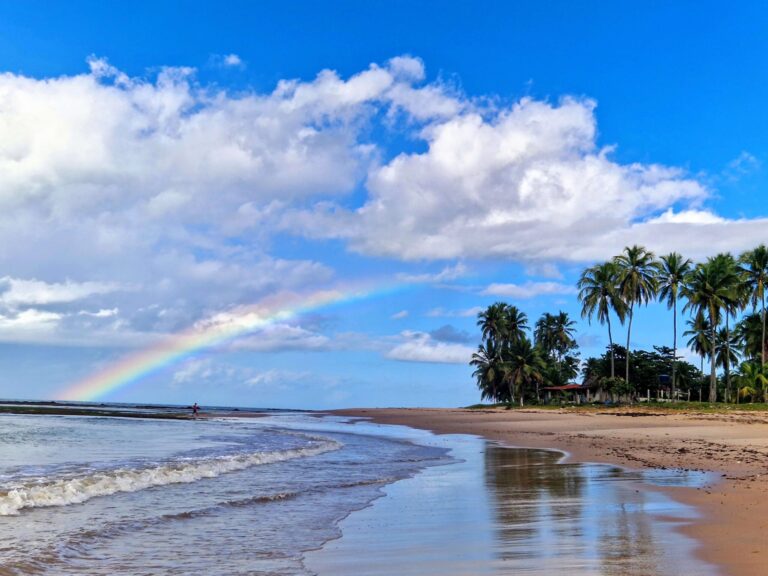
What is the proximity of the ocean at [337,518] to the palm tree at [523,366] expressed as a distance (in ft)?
200

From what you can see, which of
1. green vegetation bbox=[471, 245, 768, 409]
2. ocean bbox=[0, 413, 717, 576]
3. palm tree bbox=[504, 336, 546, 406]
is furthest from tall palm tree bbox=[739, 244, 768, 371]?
ocean bbox=[0, 413, 717, 576]

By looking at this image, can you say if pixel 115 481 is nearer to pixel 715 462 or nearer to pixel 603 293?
pixel 715 462

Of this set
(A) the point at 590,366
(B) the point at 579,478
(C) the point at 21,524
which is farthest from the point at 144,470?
(A) the point at 590,366

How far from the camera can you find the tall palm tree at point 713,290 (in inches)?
2244

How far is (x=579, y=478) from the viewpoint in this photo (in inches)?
566

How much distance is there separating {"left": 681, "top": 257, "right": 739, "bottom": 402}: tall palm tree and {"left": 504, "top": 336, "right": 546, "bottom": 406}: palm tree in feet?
77.7

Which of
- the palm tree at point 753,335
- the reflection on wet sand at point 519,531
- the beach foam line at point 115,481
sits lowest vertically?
the beach foam line at point 115,481

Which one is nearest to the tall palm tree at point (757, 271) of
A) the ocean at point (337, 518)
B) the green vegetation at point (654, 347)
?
the green vegetation at point (654, 347)

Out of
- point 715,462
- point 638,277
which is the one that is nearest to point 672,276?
point 638,277

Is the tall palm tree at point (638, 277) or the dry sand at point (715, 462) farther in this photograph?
the tall palm tree at point (638, 277)

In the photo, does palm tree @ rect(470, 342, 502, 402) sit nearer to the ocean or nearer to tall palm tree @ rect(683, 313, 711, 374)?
tall palm tree @ rect(683, 313, 711, 374)

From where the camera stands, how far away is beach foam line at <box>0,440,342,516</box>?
12.0 meters

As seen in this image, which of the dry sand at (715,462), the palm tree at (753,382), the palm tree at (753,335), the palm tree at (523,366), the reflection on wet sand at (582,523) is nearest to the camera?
the reflection on wet sand at (582,523)

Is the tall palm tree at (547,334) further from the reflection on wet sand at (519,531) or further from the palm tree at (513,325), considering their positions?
the reflection on wet sand at (519,531)
